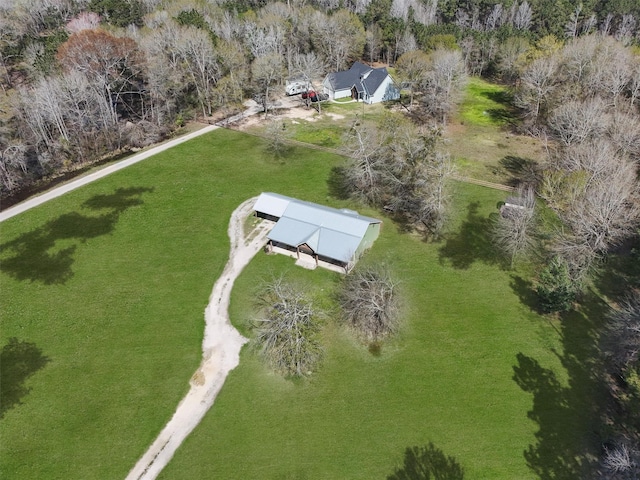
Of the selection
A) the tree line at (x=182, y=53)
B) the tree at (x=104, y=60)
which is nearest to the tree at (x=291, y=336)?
the tree line at (x=182, y=53)

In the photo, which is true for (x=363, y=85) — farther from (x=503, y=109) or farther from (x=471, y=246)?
(x=471, y=246)

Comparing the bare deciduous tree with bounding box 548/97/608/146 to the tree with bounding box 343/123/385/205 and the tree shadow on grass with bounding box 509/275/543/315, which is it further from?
the tree with bounding box 343/123/385/205

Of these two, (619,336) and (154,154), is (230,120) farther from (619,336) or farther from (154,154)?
(619,336)

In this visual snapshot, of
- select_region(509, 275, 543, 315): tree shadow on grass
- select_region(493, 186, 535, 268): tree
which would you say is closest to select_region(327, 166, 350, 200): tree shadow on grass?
select_region(493, 186, 535, 268): tree

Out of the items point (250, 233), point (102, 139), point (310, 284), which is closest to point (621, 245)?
point (310, 284)

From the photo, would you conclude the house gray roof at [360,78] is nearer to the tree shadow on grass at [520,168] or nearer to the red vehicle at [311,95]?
the red vehicle at [311,95]
